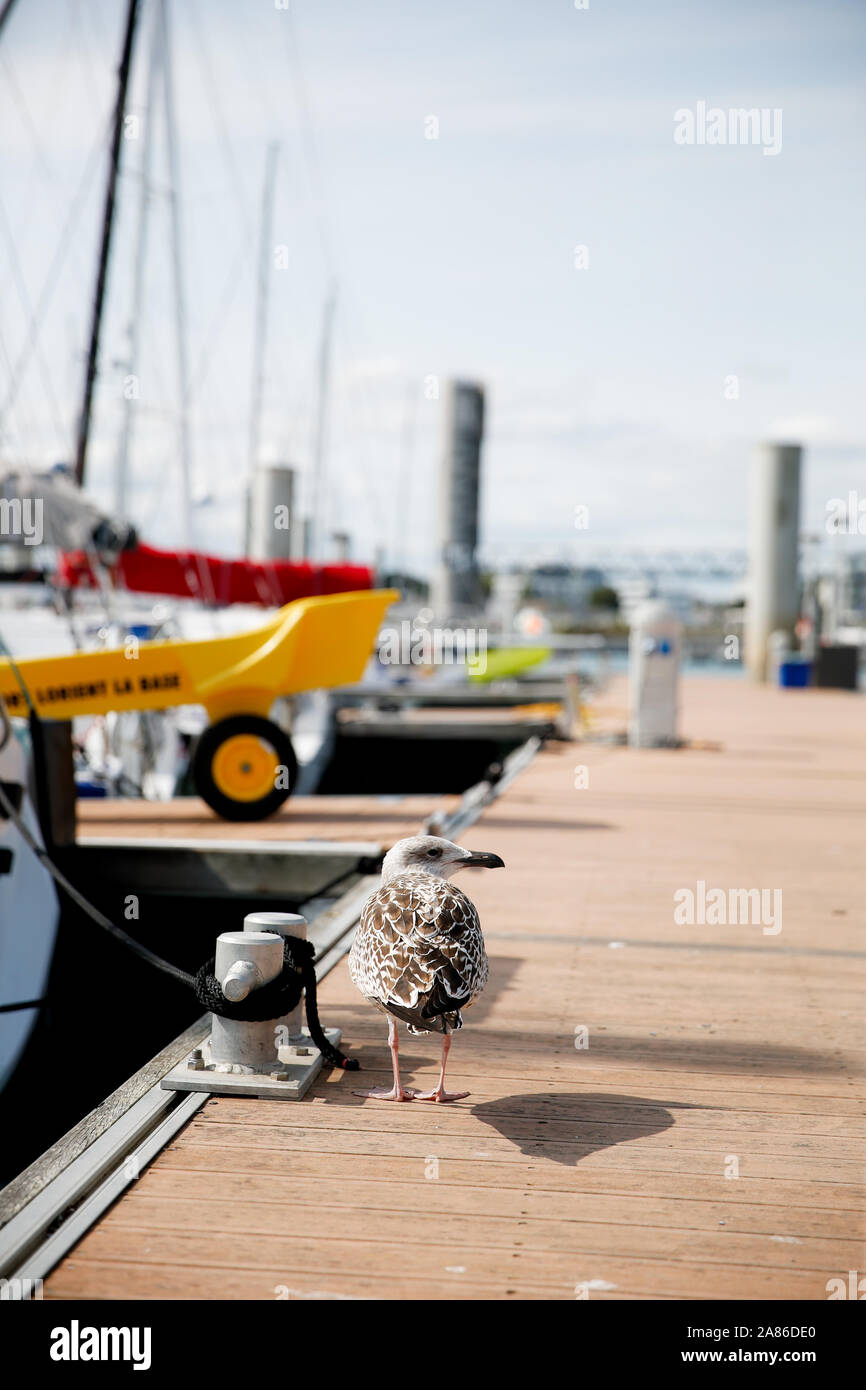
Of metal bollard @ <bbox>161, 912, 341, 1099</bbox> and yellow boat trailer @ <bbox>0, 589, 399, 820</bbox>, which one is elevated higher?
yellow boat trailer @ <bbox>0, 589, 399, 820</bbox>

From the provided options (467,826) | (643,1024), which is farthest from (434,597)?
(643,1024)

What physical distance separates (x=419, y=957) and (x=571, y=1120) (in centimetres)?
67

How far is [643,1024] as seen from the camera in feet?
15.5

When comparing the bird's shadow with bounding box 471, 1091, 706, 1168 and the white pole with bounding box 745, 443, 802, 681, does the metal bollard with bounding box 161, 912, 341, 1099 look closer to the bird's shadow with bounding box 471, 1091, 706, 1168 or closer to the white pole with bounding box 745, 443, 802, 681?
the bird's shadow with bounding box 471, 1091, 706, 1168

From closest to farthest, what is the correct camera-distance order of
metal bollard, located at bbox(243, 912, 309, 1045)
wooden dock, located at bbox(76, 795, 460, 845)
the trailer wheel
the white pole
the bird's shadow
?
the bird's shadow → metal bollard, located at bbox(243, 912, 309, 1045) → wooden dock, located at bbox(76, 795, 460, 845) → the trailer wheel → the white pole

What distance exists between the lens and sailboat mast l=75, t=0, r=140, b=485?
15.1m

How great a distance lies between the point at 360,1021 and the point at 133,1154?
134cm

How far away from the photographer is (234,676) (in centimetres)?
905

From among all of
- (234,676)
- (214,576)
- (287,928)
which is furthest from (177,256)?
(287,928)

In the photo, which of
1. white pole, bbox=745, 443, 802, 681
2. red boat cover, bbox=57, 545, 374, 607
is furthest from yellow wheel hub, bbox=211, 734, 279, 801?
white pole, bbox=745, 443, 802, 681

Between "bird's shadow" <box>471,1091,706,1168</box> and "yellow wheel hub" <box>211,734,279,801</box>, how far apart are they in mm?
5430

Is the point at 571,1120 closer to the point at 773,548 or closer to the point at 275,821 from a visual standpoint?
the point at 275,821
